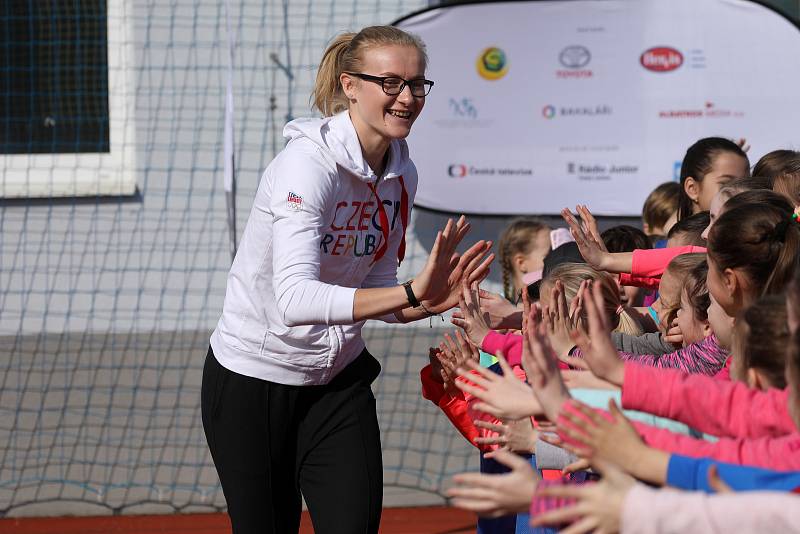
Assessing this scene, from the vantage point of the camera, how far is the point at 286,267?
2576mm

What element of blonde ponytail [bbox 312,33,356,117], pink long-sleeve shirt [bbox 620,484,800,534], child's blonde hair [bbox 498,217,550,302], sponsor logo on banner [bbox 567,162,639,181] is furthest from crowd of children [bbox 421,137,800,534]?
sponsor logo on banner [bbox 567,162,639,181]

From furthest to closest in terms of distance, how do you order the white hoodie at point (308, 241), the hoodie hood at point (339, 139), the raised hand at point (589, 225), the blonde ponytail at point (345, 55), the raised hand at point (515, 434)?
the raised hand at point (589, 225)
the blonde ponytail at point (345, 55)
the hoodie hood at point (339, 139)
the white hoodie at point (308, 241)
the raised hand at point (515, 434)

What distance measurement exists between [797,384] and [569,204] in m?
3.50

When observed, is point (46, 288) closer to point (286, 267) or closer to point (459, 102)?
point (459, 102)

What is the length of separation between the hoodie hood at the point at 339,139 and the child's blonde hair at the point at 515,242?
5.81ft

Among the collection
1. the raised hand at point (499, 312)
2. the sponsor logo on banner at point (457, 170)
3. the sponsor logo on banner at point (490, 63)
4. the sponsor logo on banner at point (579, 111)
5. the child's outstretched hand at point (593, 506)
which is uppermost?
the sponsor logo on banner at point (490, 63)

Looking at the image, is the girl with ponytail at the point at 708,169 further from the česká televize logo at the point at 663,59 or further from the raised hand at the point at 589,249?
the česká televize logo at the point at 663,59

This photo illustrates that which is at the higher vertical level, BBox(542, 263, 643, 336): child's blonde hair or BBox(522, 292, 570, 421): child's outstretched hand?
BBox(522, 292, 570, 421): child's outstretched hand

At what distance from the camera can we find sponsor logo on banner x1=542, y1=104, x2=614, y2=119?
5234 millimetres

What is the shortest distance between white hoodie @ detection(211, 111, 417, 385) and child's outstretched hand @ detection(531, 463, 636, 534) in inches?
43.5

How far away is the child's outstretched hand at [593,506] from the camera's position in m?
1.63

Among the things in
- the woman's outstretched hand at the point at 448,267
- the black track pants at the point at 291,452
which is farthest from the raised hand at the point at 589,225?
the black track pants at the point at 291,452

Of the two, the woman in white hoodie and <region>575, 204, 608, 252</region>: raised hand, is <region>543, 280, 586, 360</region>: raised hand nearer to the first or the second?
the woman in white hoodie

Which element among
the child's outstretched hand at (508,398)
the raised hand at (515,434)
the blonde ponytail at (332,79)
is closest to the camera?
the child's outstretched hand at (508,398)
